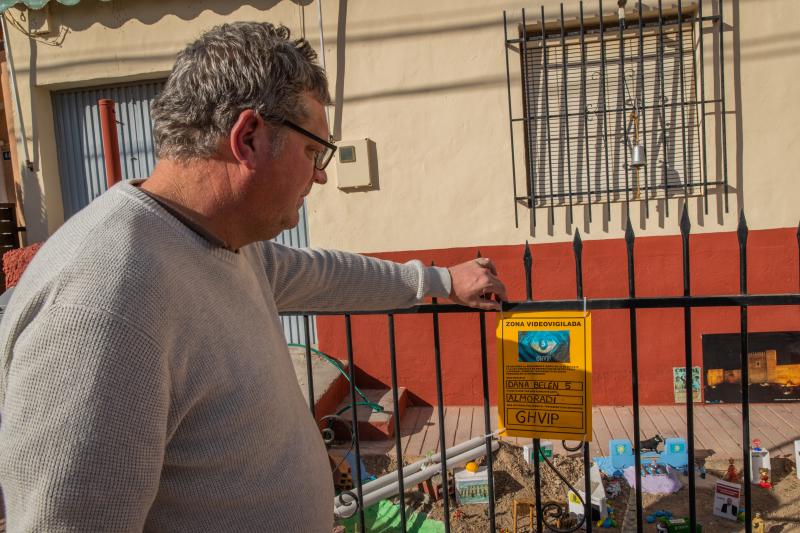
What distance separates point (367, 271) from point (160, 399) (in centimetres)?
96

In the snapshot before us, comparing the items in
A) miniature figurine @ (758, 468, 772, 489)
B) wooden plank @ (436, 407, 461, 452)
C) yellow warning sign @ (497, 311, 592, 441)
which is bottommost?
miniature figurine @ (758, 468, 772, 489)

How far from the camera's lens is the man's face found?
119cm

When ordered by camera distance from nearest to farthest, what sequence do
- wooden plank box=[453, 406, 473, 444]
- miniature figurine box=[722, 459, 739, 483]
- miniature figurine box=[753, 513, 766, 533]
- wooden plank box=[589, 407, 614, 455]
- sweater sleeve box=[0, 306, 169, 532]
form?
sweater sleeve box=[0, 306, 169, 532] < miniature figurine box=[753, 513, 766, 533] < miniature figurine box=[722, 459, 739, 483] < wooden plank box=[589, 407, 614, 455] < wooden plank box=[453, 406, 473, 444]

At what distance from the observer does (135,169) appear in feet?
20.2

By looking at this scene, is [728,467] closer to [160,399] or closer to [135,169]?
[160,399]

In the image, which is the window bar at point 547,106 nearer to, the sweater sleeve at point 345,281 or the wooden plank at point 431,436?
the wooden plank at point 431,436

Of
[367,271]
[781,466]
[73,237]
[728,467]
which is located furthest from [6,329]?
[781,466]

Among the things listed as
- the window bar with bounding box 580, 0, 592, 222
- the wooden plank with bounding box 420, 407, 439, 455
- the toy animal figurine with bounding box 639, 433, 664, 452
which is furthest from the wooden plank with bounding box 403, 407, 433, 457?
the window bar with bounding box 580, 0, 592, 222

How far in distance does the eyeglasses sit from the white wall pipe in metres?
2.24

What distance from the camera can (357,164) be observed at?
5418 mm

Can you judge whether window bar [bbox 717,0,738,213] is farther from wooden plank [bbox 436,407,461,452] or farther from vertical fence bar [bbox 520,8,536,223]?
wooden plank [bbox 436,407,461,452]

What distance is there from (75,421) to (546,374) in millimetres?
1344

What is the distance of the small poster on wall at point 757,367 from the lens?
5035 mm

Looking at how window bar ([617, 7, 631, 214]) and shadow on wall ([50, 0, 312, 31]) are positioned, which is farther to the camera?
shadow on wall ([50, 0, 312, 31])
